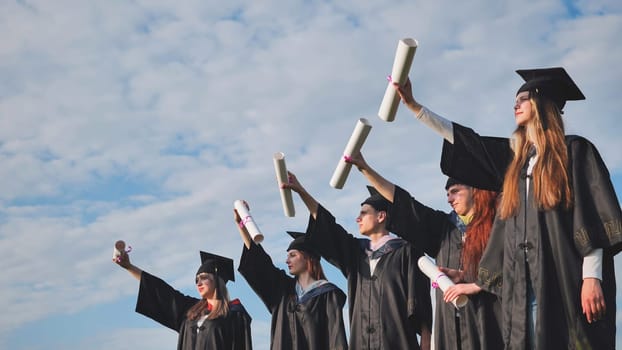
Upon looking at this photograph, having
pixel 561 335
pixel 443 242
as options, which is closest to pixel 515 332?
pixel 561 335

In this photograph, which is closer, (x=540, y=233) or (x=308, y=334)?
(x=540, y=233)

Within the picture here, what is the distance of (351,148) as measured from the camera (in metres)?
6.62

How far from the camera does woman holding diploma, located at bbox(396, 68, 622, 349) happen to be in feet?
13.7

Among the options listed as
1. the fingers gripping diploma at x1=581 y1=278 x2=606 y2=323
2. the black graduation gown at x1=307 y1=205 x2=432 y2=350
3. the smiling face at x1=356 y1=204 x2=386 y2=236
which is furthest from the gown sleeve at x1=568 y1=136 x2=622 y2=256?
the smiling face at x1=356 y1=204 x2=386 y2=236

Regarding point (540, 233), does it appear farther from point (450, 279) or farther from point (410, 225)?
point (410, 225)

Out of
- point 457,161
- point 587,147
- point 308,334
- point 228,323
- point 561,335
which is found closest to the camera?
point 561,335

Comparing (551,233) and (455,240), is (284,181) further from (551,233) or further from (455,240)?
(551,233)

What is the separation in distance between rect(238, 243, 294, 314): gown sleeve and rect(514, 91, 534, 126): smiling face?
15.0 feet

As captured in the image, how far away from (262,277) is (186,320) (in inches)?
53.2

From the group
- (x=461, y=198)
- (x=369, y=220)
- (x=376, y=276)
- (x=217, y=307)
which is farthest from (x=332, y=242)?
(x=217, y=307)

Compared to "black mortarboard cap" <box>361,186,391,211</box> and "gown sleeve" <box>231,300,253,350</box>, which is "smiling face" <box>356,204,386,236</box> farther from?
"gown sleeve" <box>231,300,253,350</box>

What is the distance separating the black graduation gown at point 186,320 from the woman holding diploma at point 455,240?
3477 mm

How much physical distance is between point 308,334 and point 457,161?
3.79 meters

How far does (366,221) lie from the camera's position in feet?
25.3
